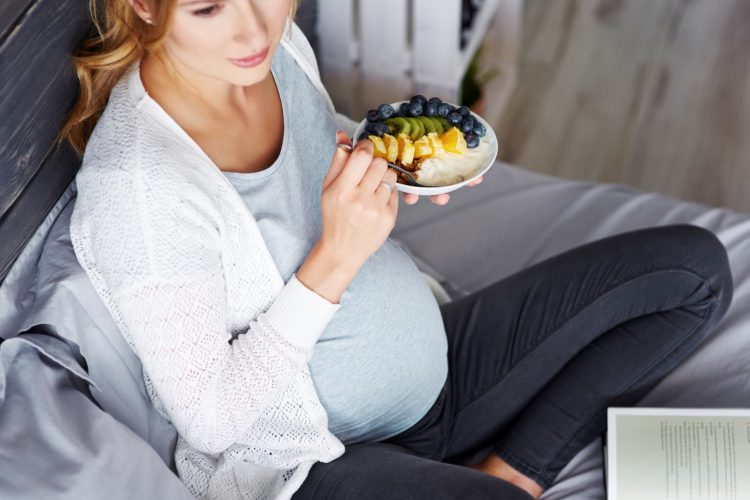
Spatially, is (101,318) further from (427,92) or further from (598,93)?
(598,93)

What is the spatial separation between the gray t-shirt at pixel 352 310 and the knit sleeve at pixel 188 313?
0.32 ft

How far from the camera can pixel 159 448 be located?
120 cm

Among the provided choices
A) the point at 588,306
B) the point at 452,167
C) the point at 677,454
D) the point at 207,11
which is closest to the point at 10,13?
the point at 207,11

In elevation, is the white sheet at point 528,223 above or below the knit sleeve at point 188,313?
below

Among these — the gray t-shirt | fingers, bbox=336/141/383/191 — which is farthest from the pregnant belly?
fingers, bbox=336/141/383/191

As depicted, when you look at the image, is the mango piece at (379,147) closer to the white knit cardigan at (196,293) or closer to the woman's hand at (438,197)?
the woman's hand at (438,197)

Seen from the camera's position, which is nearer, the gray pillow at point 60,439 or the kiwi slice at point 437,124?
the gray pillow at point 60,439

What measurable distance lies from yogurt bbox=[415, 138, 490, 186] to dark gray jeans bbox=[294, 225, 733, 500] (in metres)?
0.31

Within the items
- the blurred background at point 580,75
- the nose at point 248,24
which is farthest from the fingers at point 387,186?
the blurred background at point 580,75

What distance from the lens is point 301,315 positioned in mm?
1044

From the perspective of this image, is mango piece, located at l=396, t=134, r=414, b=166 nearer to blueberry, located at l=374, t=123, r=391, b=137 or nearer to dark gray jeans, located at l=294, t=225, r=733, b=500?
blueberry, located at l=374, t=123, r=391, b=137

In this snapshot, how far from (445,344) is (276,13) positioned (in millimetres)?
540

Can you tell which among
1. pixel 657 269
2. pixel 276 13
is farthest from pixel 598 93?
pixel 276 13

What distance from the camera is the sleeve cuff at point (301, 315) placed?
1.04 meters
